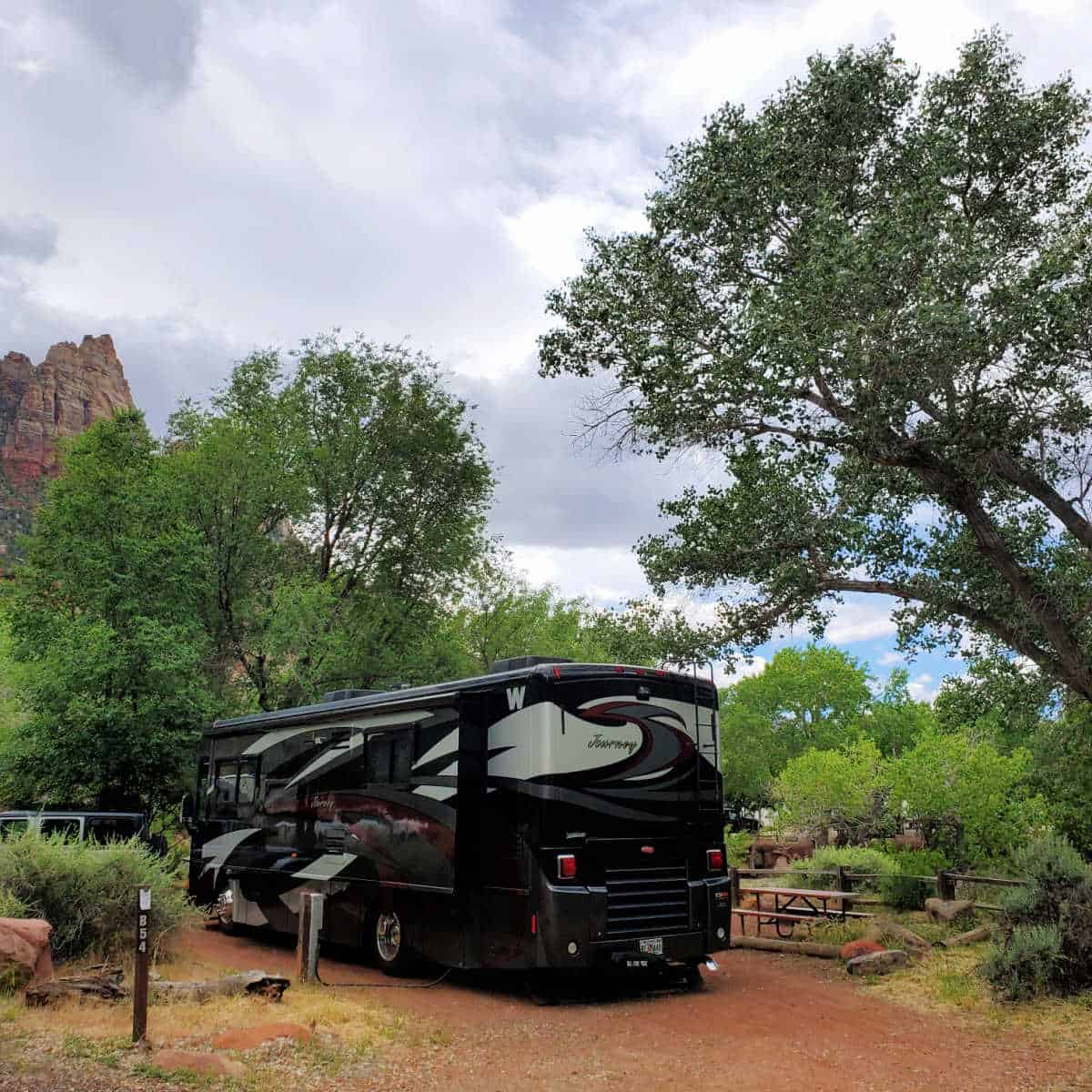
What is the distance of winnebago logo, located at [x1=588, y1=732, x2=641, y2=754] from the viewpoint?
422 inches

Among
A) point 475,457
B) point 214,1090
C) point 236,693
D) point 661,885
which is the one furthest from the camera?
point 475,457

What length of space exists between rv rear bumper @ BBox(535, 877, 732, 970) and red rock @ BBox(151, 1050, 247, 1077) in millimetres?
3576

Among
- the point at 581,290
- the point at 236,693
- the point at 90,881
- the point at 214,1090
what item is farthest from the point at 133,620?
the point at 214,1090

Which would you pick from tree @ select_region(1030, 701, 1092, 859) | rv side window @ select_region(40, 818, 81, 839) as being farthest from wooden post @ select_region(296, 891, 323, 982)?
tree @ select_region(1030, 701, 1092, 859)

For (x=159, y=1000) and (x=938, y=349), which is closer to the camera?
(x=159, y=1000)

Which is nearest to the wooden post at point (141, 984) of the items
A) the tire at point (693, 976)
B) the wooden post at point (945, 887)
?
the tire at point (693, 976)

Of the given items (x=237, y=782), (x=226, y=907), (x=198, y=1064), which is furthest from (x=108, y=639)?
(x=198, y=1064)

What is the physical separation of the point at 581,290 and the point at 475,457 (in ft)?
56.3

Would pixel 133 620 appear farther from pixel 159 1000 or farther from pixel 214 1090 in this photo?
pixel 214 1090

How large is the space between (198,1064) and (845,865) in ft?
50.3

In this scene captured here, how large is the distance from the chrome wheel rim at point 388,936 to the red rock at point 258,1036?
11.7 feet

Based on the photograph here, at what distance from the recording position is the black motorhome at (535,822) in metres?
10.3

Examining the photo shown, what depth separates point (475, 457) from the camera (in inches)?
1291

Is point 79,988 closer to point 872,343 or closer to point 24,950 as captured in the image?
point 24,950
